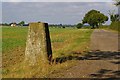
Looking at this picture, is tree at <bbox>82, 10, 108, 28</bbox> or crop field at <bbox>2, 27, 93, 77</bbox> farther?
tree at <bbox>82, 10, 108, 28</bbox>

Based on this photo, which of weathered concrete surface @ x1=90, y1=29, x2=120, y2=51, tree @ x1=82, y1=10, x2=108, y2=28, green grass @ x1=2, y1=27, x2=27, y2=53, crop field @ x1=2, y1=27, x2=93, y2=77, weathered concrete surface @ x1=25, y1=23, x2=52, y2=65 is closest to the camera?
weathered concrete surface @ x1=25, y1=23, x2=52, y2=65

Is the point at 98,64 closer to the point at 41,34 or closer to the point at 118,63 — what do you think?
the point at 118,63

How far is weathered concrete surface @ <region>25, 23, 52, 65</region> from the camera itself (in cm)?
1066

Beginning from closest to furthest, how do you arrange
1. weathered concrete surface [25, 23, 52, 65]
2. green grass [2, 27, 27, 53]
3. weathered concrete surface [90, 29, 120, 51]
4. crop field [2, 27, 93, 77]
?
weathered concrete surface [25, 23, 52, 65], crop field [2, 27, 93, 77], weathered concrete surface [90, 29, 120, 51], green grass [2, 27, 27, 53]

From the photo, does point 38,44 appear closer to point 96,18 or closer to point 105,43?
point 105,43

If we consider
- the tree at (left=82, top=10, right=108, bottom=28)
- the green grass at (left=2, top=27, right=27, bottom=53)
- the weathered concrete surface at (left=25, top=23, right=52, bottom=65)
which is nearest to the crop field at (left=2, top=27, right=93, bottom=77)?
the green grass at (left=2, top=27, right=27, bottom=53)

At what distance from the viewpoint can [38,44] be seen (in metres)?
10.7

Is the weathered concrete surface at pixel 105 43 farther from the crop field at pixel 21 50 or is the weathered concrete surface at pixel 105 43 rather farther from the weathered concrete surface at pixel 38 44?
the weathered concrete surface at pixel 38 44

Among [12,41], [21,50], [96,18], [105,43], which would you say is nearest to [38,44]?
[21,50]

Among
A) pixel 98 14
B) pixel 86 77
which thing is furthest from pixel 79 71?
pixel 98 14

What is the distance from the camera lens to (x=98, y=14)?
11600cm

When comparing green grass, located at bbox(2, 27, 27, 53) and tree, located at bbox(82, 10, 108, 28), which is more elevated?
tree, located at bbox(82, 10, 108, 28)

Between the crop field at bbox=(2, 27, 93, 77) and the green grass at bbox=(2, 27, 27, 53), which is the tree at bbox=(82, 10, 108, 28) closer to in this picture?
the green grass at bbox=(2, 27, 27, 53)

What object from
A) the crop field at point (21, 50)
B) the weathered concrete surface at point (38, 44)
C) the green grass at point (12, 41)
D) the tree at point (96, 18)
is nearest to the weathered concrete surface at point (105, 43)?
the crop field at point (21, 50)
